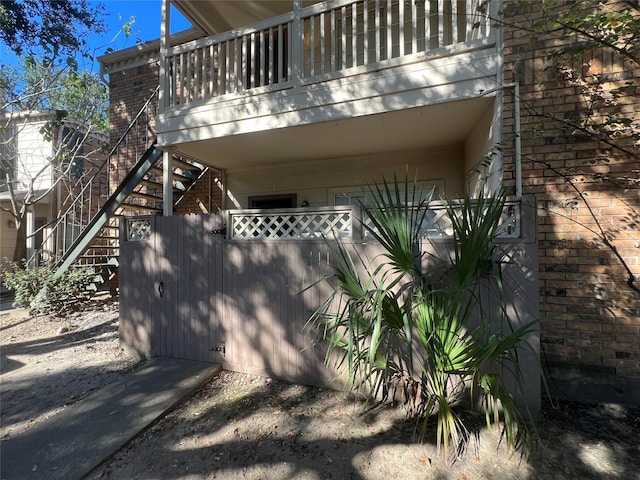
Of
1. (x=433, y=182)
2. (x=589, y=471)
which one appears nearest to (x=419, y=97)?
(x=433, y=182)

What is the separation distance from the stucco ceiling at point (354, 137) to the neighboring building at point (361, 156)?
3 centimetres

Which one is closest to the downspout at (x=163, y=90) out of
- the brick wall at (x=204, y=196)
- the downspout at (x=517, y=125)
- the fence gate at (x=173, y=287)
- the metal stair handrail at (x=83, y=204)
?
the fence gate at (x=173, y=287)

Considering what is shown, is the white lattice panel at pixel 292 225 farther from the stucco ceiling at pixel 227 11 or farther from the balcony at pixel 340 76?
the stucco ceiling at pixel 227 11

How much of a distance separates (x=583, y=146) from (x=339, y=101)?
9.27ft

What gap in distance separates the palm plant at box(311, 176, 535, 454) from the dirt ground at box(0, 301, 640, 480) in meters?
0.20

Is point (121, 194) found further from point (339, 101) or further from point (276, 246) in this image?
point (339, 101)

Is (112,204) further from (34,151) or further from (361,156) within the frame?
(34,151)

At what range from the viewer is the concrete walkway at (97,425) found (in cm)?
226

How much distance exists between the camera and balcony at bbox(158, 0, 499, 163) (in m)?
3.51

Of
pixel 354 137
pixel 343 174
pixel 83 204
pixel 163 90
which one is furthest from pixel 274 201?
pixel 83 204

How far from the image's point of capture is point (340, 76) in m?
4.01

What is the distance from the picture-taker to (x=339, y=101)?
4.00m

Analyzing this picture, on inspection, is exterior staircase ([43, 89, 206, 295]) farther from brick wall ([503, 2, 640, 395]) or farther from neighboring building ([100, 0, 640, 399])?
brick wall ([503, 2, 640, 395])

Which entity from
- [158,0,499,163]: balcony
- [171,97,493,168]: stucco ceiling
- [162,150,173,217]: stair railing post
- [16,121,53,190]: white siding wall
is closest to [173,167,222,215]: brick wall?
[171,97,493,168]: stucco ceiling
